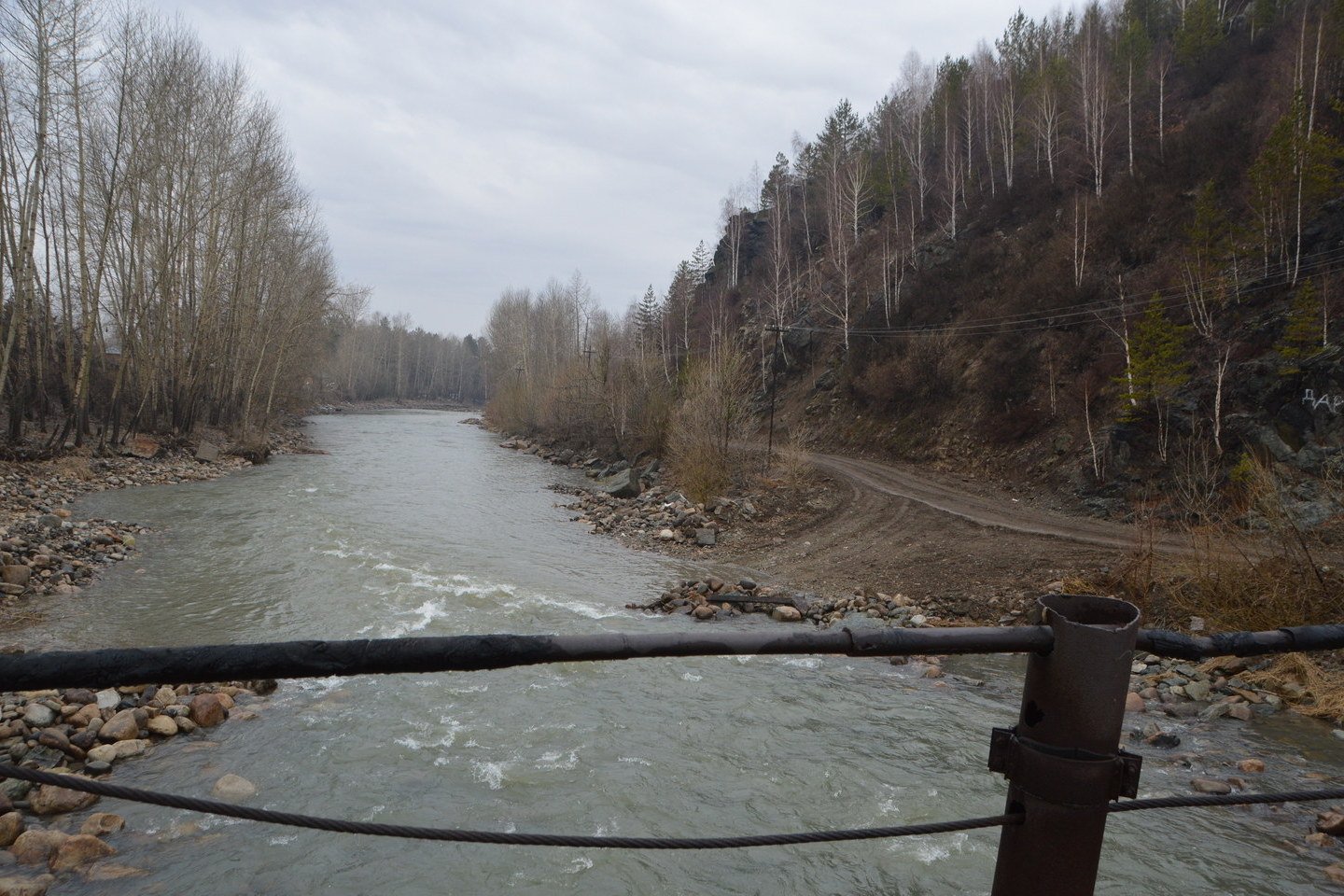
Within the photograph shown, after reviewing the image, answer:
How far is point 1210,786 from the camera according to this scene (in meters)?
6.72

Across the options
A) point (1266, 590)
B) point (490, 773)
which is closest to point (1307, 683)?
point (1266, 590)

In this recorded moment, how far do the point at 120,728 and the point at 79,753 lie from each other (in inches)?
13.5

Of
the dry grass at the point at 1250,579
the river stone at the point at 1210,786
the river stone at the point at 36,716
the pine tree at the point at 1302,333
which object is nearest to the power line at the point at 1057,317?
the pine tree at the point at 1302,333

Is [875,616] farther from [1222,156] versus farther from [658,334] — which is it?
[658,334]

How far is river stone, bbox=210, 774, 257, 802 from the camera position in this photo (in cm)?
607

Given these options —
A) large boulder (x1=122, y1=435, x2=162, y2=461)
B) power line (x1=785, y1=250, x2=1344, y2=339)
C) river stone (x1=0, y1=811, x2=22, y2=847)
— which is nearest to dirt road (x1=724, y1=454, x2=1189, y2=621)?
power line (x1=785, y1=250, x2=1344, y2=339)

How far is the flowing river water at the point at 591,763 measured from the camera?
5.28 meters

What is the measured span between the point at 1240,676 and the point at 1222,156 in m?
28.8

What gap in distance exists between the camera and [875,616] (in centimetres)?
1322

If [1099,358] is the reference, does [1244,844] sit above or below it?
below

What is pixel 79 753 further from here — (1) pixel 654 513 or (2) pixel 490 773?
(1) pixel 654 513

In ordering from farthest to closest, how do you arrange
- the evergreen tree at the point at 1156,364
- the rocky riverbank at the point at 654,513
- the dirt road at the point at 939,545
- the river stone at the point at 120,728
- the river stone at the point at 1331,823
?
the evergreen tree at the point at 1156,364
the rocky riverbank at the point at 654,513
the dirt road at the point at 939,545
the river stone at the point at 120,728
the river stone at the point at 1331,823

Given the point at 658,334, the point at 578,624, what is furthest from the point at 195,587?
the point at 658,334

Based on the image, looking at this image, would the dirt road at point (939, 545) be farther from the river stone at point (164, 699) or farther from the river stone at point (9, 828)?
the river stone at point (9, 828)
